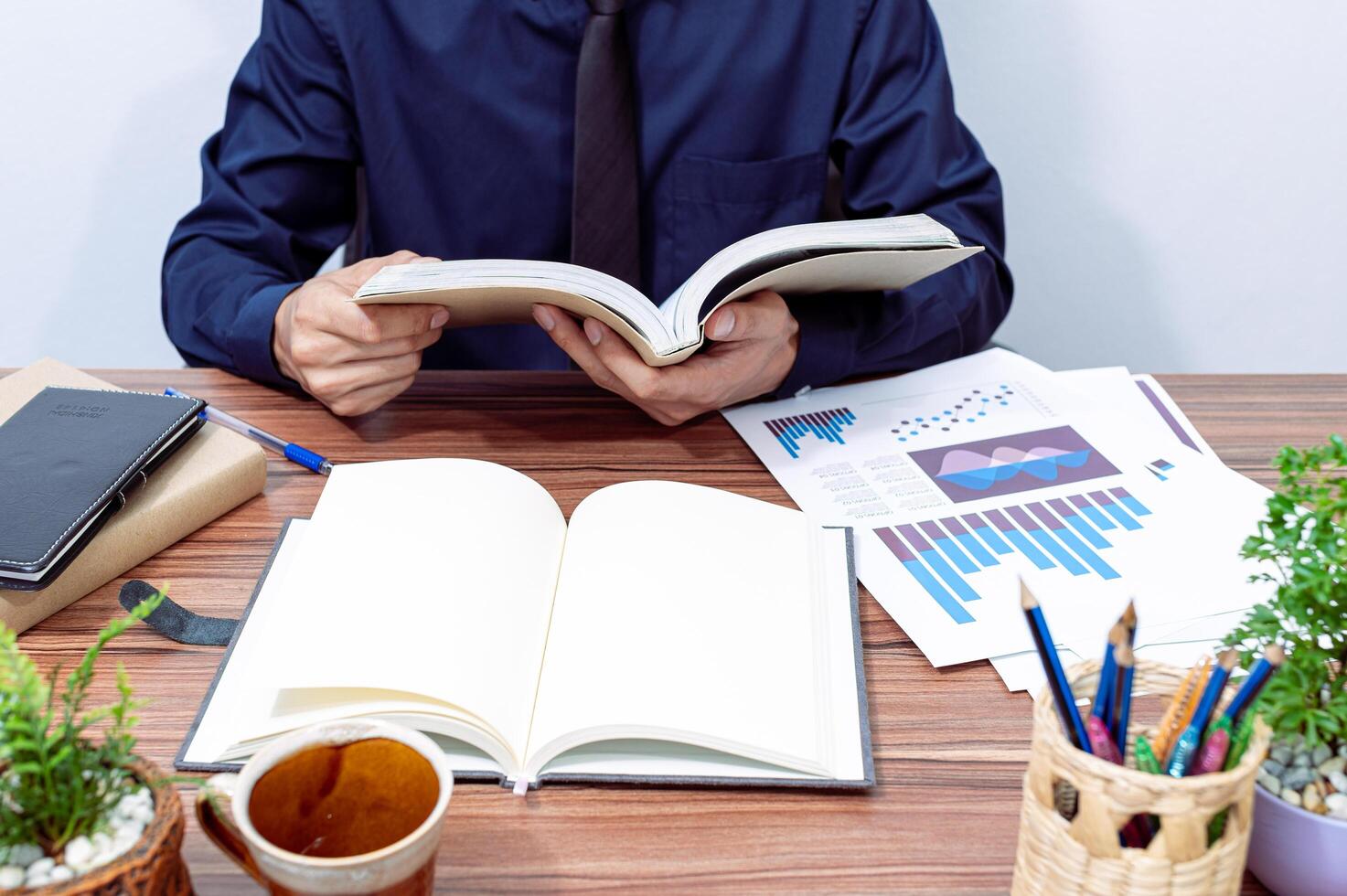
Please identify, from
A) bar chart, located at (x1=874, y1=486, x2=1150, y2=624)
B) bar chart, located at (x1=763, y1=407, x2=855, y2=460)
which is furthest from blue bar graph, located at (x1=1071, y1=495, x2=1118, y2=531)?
bar chart, located at (x1=763, y1=407, x2=855, y2=460)

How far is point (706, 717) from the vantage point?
0.64 m

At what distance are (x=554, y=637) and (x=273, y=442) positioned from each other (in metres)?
0.44

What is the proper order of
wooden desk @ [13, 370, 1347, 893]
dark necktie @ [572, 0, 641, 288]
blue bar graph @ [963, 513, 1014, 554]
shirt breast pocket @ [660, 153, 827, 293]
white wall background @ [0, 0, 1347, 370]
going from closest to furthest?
wooden desk @ [13, 370, 1347, 893] → blue bar graph @ [963, 513, 1014, 554] → dark necktie @ [572, 0, 641, 288] → shirt breast pocket @ [660, 153, 827, 293] → white wall background @ [0, 0, 1347, 370]

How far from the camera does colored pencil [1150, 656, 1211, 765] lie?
50 cm

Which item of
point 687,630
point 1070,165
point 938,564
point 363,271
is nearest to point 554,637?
point 687,630

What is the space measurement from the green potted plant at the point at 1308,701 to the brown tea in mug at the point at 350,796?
15.3 inches

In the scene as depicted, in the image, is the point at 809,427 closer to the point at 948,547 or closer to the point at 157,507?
the point at 948,547

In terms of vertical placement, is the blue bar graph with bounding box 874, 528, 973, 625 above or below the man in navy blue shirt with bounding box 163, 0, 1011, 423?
below

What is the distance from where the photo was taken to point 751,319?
1028mm

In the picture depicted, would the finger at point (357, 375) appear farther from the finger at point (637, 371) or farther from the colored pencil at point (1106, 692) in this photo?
the colored pencil at point (1106, 692)

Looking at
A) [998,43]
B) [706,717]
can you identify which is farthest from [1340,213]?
[706,717]

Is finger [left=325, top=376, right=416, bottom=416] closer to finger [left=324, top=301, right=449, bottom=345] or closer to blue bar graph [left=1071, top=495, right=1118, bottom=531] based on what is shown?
finger [left=324, top=301, right=449, bottom=345]

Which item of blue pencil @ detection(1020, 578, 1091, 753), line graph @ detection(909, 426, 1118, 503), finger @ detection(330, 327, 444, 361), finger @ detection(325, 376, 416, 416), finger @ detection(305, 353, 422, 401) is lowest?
line graph @ detection(909, 426, 1118, 503)

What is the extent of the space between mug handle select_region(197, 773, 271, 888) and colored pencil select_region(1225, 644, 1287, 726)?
0.42 m
